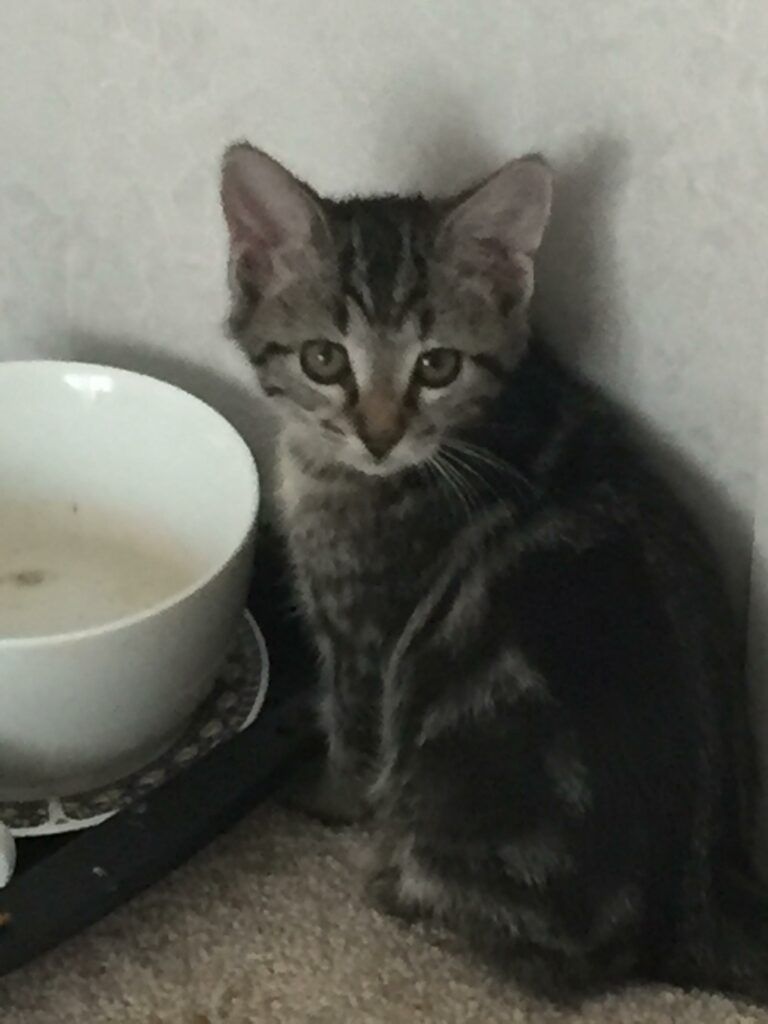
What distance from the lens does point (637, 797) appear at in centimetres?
97

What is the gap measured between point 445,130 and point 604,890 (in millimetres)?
536

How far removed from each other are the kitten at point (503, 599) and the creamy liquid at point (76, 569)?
0.23 meters

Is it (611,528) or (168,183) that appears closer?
(611,528)

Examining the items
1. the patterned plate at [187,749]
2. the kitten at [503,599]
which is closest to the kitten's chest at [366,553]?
the kitten at [503,599]

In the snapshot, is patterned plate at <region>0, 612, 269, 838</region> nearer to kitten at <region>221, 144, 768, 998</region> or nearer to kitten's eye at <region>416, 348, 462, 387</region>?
kitten at <region>221, 144, 768, 998</region>

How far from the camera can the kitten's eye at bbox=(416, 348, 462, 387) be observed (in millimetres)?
1023

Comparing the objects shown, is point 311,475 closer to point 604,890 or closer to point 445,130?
point 445,130

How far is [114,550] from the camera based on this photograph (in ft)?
4.30

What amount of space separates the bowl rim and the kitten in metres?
0.09

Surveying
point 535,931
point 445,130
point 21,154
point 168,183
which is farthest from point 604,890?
point 21,154

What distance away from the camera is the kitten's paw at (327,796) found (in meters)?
1.16

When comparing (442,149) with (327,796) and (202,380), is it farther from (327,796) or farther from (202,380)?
(327,796)

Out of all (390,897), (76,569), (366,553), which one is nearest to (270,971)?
(390,897)

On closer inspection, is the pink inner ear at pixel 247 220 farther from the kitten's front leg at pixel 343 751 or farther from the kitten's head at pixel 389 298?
the kitten's front leg at pixel 343 751
